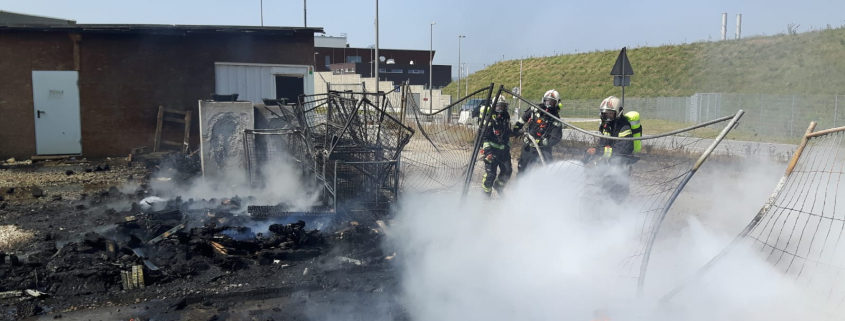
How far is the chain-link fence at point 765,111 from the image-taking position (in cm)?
2270

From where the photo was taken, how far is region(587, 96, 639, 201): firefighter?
577 centimetres

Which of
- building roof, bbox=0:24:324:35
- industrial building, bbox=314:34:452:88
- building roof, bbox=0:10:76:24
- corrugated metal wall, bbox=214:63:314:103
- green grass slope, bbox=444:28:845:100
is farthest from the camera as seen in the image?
industrial building, bbox=314:34:452:88

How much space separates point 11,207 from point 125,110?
6.59 m

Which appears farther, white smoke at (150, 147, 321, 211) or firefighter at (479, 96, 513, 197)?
white smoke at (150, 147, 321, 211)

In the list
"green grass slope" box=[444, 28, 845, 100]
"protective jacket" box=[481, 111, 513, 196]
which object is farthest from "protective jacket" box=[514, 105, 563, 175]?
"green grass slope" box=[444, 28, 845, 100]

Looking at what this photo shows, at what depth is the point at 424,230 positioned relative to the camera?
23.6 feet

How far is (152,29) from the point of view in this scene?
14.9m

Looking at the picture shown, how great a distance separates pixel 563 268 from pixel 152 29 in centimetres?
1321

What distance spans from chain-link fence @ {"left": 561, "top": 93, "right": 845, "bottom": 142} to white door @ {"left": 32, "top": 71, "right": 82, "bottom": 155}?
20166mm

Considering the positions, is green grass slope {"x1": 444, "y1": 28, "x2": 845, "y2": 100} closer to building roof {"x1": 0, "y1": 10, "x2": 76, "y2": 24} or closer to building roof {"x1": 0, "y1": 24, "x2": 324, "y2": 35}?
building roof {"x1": 0, "y1": 24, "x2": 324, "y2": 35}

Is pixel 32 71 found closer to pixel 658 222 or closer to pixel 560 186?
pixel 560 186

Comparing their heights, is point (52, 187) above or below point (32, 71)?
below

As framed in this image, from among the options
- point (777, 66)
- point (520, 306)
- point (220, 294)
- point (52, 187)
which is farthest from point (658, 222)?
point (777, 66)

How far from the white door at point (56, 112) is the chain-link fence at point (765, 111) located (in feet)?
66.2
